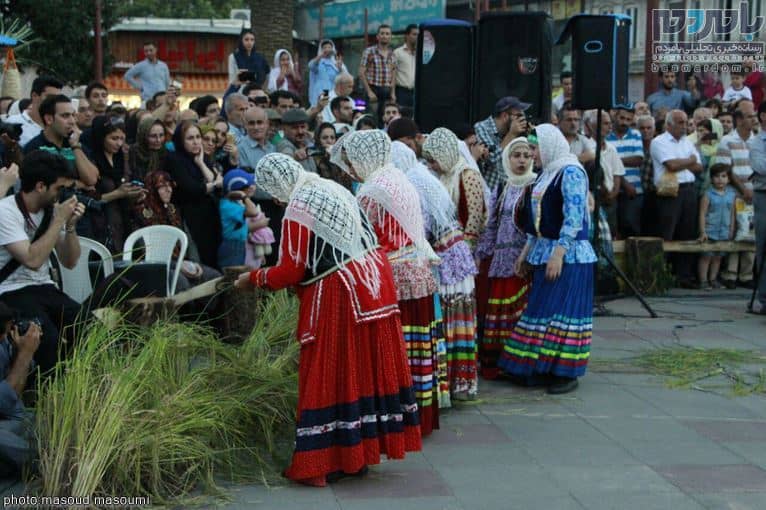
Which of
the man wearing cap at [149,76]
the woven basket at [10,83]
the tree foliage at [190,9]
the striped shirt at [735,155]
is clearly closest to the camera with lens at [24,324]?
the woven basket at [10,83]

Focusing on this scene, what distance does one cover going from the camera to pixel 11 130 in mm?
7832

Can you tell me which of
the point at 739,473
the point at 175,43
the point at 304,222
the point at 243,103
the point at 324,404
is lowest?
the point at 739,473

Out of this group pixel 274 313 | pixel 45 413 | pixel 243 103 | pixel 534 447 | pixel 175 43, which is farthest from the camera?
pixel 175 43

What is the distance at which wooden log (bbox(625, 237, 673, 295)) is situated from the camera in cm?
1228

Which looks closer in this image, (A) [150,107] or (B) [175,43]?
(A) [150,107]

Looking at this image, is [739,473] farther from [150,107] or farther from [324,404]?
[150,107]

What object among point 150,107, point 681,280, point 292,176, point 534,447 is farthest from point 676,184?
point 292,176

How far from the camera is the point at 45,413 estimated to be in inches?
205

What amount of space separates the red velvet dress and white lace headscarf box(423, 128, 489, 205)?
2.08 meters

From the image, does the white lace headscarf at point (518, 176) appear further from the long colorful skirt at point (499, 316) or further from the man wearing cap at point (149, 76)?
the man wearing cap at point (149, 76)

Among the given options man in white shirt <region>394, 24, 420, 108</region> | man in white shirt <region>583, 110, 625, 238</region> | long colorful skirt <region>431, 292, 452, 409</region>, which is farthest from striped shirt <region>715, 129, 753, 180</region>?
long colorful skirt <region>431, 292, 452, 409</region>

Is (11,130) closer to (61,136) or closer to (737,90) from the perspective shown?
(61,136)

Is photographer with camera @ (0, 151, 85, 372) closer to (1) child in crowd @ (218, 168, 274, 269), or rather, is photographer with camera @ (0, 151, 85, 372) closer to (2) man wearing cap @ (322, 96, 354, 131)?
(1) child in crowd @ (218, 168, 274, 269)

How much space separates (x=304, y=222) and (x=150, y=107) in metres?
7.80
